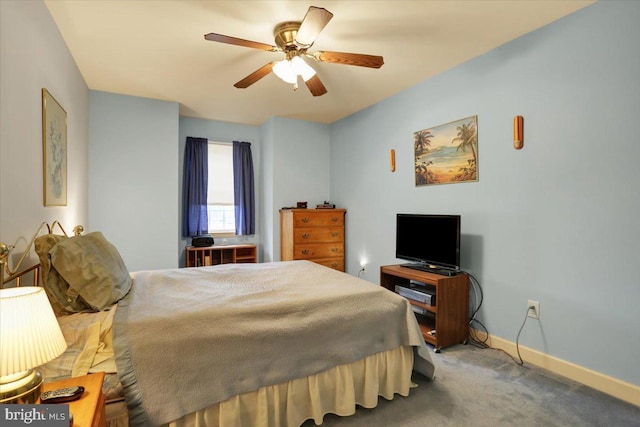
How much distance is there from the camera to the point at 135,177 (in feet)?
12.8

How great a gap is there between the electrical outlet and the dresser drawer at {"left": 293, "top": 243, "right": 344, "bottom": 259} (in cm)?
264

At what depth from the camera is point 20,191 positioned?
1.69 m

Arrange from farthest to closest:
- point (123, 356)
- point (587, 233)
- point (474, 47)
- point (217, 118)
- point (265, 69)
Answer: point (217, 118) → point (474, 47) → point (265, 69) → point (587, 233) → point (123, 356)

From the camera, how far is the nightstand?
0.92 m

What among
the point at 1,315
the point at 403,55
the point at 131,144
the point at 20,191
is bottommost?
the point at 1,315

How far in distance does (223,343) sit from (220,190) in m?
3.85

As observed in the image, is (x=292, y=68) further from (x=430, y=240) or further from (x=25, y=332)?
(x=25, y=332)

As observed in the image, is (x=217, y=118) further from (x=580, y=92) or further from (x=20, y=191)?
(x=580, y=92)

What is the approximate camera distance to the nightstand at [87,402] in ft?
3.03

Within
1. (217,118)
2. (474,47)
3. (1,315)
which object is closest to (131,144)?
(217,118)

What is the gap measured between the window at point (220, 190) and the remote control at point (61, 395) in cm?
402

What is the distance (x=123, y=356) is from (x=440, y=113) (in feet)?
10.8

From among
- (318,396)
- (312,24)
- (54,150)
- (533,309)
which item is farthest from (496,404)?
(54,150)

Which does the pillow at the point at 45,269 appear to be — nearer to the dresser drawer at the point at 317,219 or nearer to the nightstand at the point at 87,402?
the nightstand at the point at 87,402
